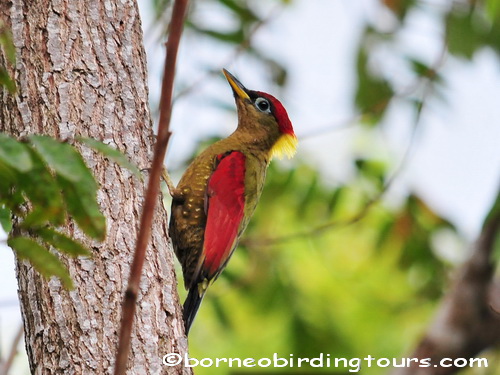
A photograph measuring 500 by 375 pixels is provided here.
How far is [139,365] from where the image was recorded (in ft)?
8.16

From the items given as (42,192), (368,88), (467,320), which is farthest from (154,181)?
(368,88)

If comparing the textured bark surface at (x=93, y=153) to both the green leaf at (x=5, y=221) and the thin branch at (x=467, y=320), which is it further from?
the thin branch at (x=467, y=320)

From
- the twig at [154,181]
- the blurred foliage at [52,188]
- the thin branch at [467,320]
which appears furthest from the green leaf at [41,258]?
the thin branch at [467,320]

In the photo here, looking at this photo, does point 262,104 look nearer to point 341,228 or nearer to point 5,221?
point 341,228

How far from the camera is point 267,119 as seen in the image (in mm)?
4812

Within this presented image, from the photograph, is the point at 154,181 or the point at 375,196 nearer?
the point at 154,181

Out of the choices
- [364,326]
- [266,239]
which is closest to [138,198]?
[266,239]

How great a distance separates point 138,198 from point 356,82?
3829 mm

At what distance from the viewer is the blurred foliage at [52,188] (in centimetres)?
184

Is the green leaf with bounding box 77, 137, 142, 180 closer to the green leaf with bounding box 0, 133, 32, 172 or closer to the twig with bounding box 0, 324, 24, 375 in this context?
the green leaf with bounding box 0, 133, 32, 172

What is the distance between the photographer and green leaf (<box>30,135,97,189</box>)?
183 cm

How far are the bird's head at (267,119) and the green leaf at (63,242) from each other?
2856 millimetres

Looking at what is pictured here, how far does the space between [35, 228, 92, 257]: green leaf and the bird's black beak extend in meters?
2.84

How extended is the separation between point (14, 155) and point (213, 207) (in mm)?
2160
